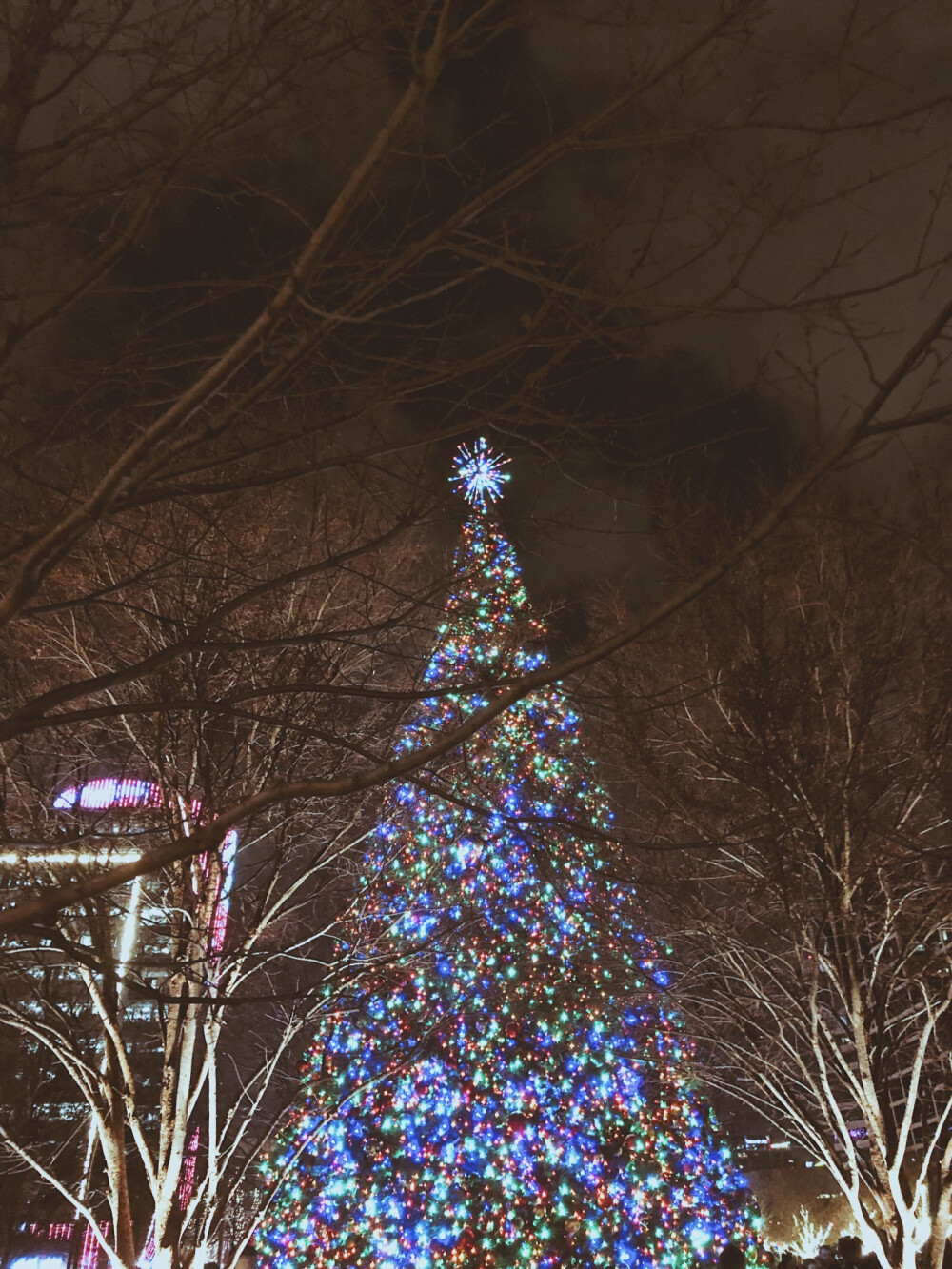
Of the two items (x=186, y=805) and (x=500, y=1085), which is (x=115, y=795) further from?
(x=500, y=1085)

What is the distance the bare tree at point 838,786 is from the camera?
271 inches

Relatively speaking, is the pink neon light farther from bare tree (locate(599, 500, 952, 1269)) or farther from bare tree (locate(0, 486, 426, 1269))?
bare tree (locate(599, 500, 952, 1269))

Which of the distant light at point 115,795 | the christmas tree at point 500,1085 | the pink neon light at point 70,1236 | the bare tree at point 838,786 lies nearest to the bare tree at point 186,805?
the distant light at point 115,795

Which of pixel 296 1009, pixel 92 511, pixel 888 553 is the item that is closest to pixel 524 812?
pixel 296 1009

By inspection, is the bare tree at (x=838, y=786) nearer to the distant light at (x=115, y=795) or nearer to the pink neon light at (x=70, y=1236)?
the distant light at (x=115, y=795)

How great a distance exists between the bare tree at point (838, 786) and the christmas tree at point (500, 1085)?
1.93 m

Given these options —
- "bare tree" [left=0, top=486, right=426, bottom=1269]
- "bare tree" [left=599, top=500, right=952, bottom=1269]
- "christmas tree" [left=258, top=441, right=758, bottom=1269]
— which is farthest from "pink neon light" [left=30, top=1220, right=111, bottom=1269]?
"bare tree" [left=599, top=500, right=952, bottom=1269]

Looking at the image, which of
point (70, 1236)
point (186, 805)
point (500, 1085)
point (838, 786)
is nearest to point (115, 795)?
point (186, 805)

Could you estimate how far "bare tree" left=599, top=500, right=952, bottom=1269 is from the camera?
22.6 feet

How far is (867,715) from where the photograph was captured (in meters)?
7.05

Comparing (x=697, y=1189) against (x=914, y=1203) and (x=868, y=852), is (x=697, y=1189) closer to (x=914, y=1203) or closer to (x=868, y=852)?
(x=914, y=1203)

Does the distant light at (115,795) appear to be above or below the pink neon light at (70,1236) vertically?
above

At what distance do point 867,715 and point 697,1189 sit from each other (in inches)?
261

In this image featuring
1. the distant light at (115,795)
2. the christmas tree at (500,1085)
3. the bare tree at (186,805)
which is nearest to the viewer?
the bare tree at (186,805)
